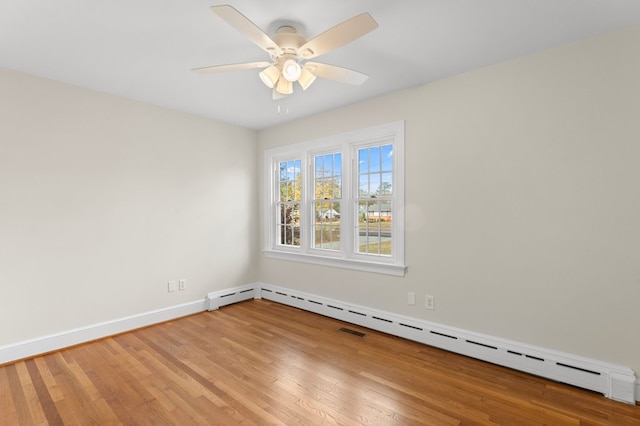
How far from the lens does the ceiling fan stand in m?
1.63

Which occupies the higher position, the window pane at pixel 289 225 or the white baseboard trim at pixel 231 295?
the window pane at pixel 289 225

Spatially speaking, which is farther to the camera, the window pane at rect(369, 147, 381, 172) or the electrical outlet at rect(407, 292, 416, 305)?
the window pane at rect(369, 147, 381, 172)

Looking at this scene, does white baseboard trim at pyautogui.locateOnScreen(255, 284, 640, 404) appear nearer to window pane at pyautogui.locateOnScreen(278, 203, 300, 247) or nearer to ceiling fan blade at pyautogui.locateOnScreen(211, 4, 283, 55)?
window pane at pyautogui.locateOnScreen(278, 203, 300, 247)

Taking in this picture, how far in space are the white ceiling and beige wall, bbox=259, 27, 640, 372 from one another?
0.24m

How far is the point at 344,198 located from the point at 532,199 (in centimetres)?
195

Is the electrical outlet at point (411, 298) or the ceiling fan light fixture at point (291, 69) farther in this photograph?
the electrical outlet at point (411, 298)

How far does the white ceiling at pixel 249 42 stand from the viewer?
194 cm

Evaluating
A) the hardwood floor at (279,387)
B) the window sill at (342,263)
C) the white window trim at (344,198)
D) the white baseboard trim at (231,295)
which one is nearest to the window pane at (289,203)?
the white window trim at (344,198)

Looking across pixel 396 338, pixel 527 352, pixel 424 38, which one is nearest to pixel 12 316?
pixel 396 338

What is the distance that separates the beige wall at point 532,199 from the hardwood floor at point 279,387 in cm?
44

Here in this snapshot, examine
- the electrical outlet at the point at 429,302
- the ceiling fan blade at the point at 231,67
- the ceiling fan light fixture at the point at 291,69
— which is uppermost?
the ceiling fan blade at the point at 231,67

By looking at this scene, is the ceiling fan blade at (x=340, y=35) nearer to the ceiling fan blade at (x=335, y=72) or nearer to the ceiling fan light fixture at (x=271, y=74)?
the ceiling fan blade at (x=335, y=72)

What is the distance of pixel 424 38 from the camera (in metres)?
2.30

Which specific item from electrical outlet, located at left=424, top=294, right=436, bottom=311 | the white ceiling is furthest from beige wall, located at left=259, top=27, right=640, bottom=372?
the white ceiling
